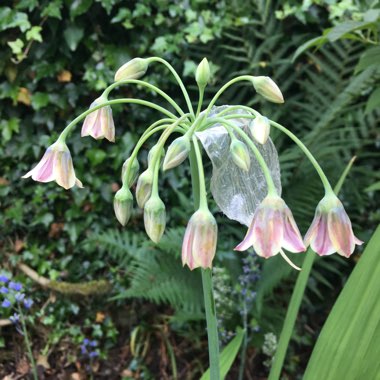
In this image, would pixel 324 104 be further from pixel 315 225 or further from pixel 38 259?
pixel 315 225

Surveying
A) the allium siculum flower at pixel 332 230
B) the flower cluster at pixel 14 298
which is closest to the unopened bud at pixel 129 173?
the allium siculum flower at pixel 332 230

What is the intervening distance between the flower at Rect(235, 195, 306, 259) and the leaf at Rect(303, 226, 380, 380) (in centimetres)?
34

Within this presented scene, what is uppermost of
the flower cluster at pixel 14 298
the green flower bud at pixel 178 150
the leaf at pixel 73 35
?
the leaf at pixel 73 35

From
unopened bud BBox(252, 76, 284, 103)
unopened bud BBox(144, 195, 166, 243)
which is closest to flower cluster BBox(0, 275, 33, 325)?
unopened bud BBox(144, 195, 166, 243)

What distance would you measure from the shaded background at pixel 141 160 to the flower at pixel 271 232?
1.43 meters

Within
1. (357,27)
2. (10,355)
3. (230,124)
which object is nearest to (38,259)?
(10,355)

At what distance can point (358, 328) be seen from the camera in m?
1.00

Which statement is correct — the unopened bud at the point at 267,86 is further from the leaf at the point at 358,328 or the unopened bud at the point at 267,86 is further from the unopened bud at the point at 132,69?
the leaf at the point at 358,328

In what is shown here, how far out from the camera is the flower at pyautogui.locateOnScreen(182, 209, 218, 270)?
2.30 ft

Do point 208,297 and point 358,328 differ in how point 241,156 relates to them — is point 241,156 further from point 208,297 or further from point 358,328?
point 358,328

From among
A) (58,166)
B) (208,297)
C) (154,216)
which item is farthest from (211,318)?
(58,166)

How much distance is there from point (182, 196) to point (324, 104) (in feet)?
2.35

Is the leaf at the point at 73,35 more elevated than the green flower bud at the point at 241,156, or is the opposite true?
the leaf at the point at 73,35

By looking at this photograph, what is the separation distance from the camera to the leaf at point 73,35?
2279 millimetres
